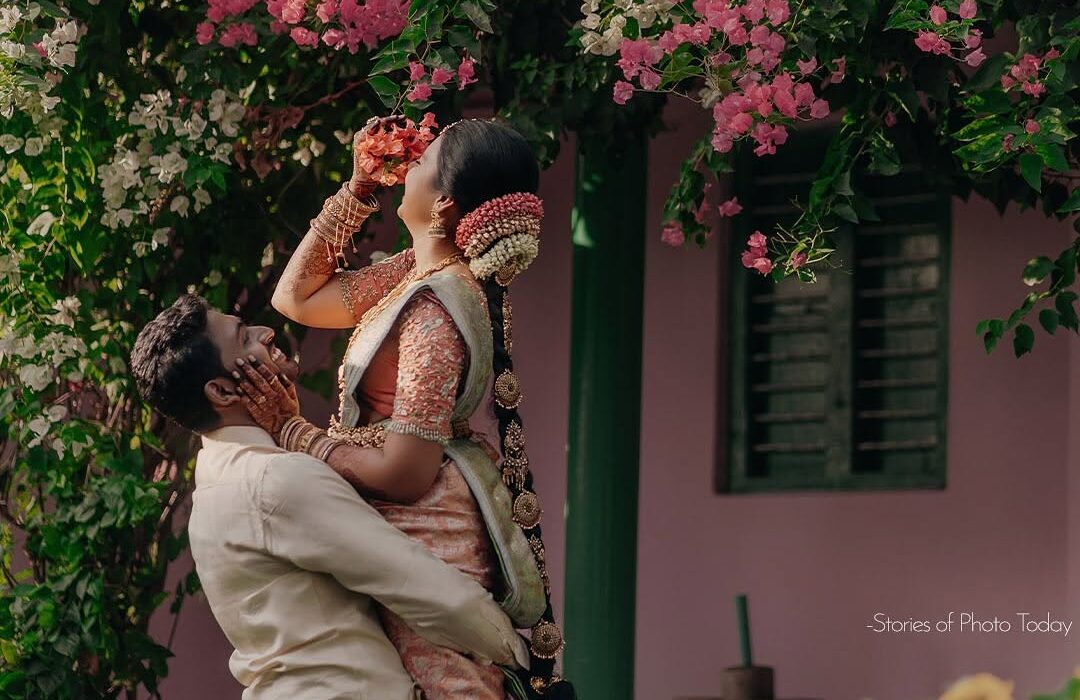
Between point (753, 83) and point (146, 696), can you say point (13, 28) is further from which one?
point (146, 696)

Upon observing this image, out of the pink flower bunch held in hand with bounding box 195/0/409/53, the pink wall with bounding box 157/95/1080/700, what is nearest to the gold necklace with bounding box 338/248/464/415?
the pink flower bunch held in hand with bounding box 195/0/409/53

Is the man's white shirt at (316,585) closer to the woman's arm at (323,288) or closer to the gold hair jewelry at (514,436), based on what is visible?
the gold hair jewelry at (514,436)

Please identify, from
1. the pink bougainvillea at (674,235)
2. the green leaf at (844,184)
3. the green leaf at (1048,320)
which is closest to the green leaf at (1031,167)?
the green leaf at (844,184)

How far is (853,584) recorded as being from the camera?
663 cm

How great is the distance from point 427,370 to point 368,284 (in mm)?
446

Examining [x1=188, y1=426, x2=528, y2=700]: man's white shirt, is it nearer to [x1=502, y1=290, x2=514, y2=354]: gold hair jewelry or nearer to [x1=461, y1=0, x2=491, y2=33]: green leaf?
[x1=502, y1=290, x2=514, y2=354]: gold hair jewelry

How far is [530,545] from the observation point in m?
3.45

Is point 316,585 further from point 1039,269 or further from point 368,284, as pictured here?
point 1039,269

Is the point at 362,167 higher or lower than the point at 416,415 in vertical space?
higher

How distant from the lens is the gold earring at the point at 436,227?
137 inches

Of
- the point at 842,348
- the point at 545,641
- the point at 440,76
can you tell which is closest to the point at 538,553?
the point at 545,641

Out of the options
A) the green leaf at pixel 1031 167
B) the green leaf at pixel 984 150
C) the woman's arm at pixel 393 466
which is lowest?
the woman's arm at pixel 393 466

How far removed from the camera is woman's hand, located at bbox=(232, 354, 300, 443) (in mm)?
3418

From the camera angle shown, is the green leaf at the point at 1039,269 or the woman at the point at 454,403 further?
the green leaf at the point at 1039,269
